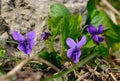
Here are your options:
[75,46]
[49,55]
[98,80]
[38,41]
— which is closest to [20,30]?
[38,41]

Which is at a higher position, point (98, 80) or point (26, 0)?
point (26, 0)

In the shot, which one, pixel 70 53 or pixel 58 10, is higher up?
pixel 58 10

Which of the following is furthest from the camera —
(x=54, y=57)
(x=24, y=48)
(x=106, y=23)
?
(x=106, y=23)

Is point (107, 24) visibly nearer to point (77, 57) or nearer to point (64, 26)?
point (64, 26)

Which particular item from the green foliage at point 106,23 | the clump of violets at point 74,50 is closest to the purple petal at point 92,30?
the clump of violets at point 74,50

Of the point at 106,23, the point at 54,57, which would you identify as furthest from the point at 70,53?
the point at 106,23

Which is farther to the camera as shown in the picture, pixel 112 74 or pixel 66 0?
pixel 66 0

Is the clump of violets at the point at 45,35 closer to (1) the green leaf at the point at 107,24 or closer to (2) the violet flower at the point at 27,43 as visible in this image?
(2) the violet flower at the point at 27,43

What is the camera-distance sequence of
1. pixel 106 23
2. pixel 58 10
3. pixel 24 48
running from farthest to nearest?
pixel 106 23 → pixel 58 10 → pixel 24 48

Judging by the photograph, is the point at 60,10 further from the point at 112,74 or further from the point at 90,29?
the point at 112,74
